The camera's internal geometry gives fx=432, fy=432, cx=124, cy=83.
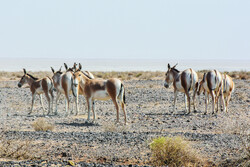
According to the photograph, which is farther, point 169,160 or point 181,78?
point 181,78

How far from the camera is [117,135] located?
561 inches

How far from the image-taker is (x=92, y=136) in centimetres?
1409

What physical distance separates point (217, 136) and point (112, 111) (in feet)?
28.6

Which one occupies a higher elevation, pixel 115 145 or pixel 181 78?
pixel 181 78

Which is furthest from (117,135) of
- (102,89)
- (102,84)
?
(102,84)

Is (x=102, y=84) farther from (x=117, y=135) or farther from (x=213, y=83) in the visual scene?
(x=213, y=83)

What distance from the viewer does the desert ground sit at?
1134cm

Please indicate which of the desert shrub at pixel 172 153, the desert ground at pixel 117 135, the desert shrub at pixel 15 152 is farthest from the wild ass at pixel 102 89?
the desert shrub at pixel 172 153

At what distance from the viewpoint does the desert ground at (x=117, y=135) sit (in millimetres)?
11344

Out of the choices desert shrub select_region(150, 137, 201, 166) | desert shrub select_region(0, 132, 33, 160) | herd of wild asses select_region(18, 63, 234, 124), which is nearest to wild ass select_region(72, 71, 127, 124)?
herd of wild asses select_region(18, 63, 234, 124)

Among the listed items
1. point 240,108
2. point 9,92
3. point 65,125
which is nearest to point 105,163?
point 65,125

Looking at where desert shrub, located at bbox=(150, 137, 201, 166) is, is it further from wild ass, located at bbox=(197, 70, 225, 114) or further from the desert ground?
wild ass, located at bbox=(197, 70, 225, 114)

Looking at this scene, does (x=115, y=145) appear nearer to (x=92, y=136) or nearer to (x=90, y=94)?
(x=92, y=136)

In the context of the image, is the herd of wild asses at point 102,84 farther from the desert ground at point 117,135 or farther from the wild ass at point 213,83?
the desert ground at point 117,135
